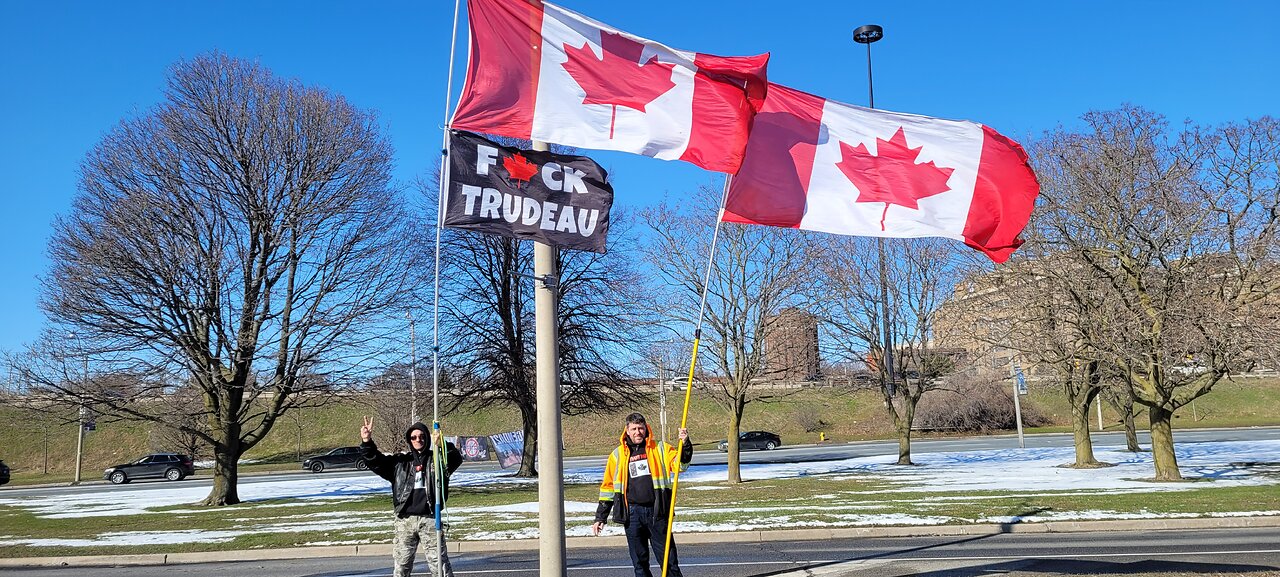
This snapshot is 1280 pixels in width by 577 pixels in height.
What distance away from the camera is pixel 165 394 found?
82.4 feet

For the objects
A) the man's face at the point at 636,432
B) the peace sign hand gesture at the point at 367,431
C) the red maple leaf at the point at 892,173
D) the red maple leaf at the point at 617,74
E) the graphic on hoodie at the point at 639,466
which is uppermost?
the red maple leaf at the point at 617,74

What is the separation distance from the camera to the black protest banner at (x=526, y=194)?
691 centimetres

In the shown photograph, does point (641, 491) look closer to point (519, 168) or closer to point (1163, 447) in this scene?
point (519, 168)

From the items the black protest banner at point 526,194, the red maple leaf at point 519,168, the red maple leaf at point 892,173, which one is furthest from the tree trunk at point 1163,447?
the red maple leaf at point 519,168

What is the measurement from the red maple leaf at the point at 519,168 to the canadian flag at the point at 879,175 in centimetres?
231

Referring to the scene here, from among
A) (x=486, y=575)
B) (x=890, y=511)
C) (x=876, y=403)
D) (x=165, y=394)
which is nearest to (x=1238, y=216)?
→ (x=890, y=511)

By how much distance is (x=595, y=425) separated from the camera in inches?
2477

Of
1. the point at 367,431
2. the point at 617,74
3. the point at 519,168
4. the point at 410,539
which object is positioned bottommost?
the point at 410,539

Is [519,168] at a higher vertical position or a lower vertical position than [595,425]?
higher

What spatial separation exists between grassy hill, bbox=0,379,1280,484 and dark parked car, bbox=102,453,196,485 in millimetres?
9019

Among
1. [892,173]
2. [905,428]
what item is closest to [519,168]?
[892,173]

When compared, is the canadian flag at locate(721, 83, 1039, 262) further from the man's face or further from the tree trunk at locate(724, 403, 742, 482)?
the tree trunk at locate(724, 403, 742, 482)

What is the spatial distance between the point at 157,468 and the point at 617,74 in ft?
152

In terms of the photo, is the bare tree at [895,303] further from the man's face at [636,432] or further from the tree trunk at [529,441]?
the man's face at [636,432]
